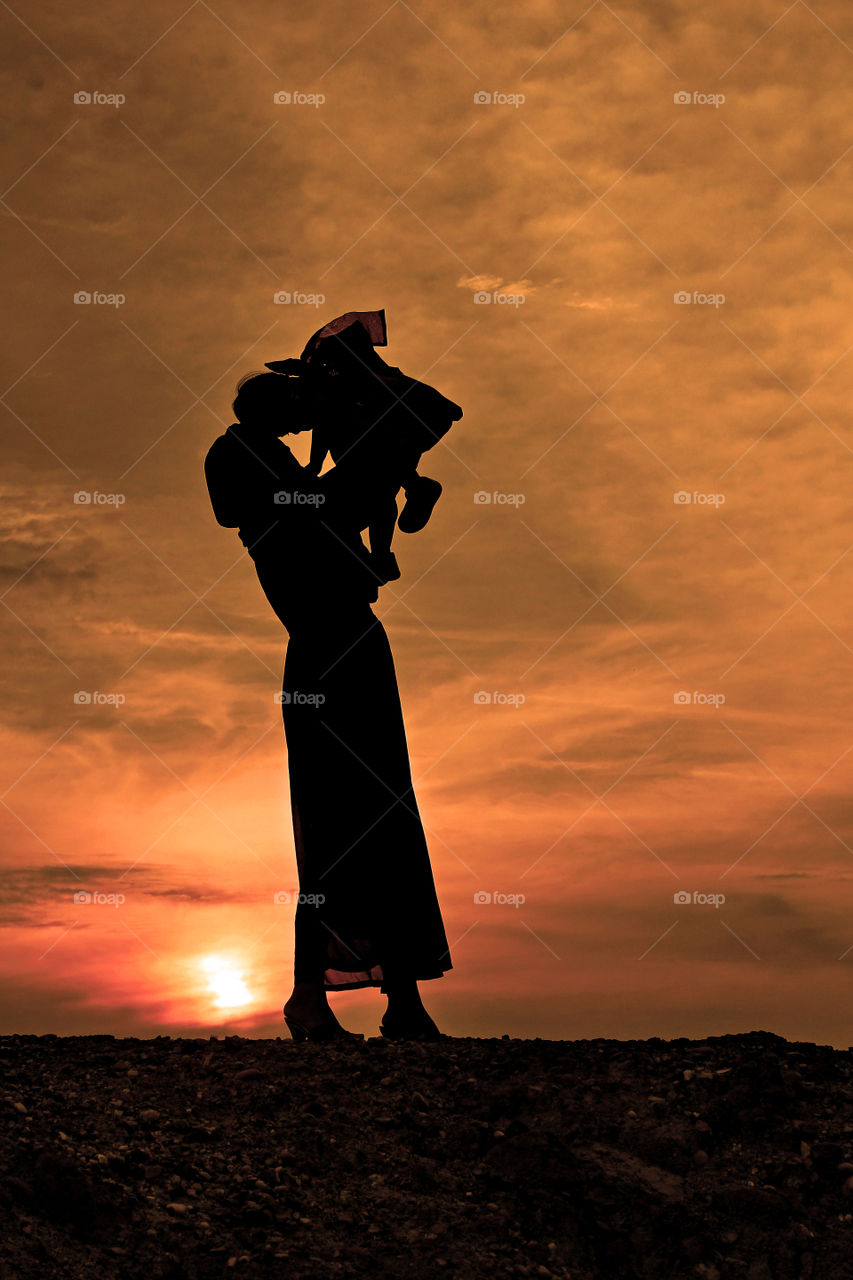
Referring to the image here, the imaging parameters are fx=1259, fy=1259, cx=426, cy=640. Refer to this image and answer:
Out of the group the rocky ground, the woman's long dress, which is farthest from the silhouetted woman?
the rocky ground

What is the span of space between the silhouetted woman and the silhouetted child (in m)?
0.18

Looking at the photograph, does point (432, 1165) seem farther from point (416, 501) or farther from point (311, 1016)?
point (416, 501)

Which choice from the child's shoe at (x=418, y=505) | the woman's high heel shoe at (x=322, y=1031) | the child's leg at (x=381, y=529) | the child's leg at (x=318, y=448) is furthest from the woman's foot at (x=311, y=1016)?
the child's leg at (x=318, y=448)

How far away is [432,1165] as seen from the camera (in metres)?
6.41

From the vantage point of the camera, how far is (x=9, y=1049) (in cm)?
816

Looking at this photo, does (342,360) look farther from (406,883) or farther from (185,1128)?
(185,1128)

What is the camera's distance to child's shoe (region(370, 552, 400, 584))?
359 inches

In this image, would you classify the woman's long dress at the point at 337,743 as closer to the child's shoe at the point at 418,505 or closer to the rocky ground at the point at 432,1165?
the child's shoe at the point at 418,505

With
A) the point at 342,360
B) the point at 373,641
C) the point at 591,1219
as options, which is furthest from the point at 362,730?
the point at 591,1219

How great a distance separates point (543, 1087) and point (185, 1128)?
195cm

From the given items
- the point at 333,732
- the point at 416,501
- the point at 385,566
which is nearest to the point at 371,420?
the point at 416,501

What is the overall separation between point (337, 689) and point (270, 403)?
2098 millimetres

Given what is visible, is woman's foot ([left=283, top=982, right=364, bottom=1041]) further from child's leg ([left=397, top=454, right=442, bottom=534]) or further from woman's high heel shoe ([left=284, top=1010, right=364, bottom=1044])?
child's leg ([left=397, top=454, right=442, bottom=534])

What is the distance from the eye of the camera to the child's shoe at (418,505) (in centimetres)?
924
